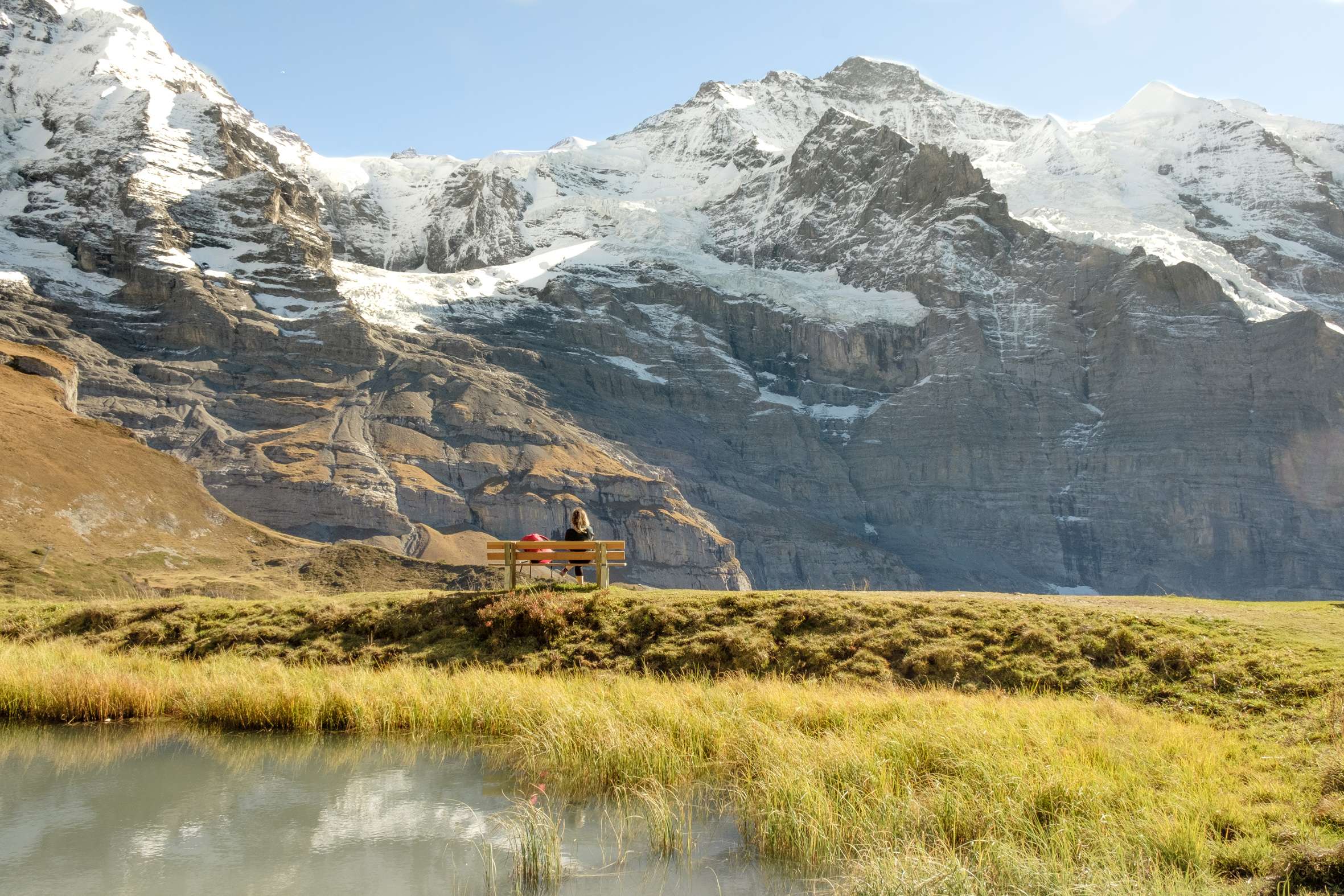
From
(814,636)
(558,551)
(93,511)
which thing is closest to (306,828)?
(558,551)

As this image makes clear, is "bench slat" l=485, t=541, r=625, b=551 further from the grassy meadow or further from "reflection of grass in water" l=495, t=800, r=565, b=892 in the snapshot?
"reflection of grass in water" l=495, t=800, r=565, b=892

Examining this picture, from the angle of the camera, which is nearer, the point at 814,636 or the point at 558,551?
the point at 814,636

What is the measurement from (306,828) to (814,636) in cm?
1086

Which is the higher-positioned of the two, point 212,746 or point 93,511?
point 212,746

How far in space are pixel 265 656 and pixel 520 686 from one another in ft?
24.6

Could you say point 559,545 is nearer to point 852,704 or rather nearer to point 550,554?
point 550,554

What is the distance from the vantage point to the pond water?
10789 mm

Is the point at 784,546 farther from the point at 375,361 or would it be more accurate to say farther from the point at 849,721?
the point at 849,721

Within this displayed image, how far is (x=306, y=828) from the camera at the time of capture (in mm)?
12477

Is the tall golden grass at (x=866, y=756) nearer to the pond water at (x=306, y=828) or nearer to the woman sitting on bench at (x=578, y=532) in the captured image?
the pond water at (x=306, y=828)

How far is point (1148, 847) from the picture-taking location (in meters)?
10.3

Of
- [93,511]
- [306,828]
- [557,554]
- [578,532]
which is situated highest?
[578,532]

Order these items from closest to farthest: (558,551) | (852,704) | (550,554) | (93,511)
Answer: (852,704), (550,554), (558,551), (93,511)

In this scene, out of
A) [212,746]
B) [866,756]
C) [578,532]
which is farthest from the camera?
[578,532]
